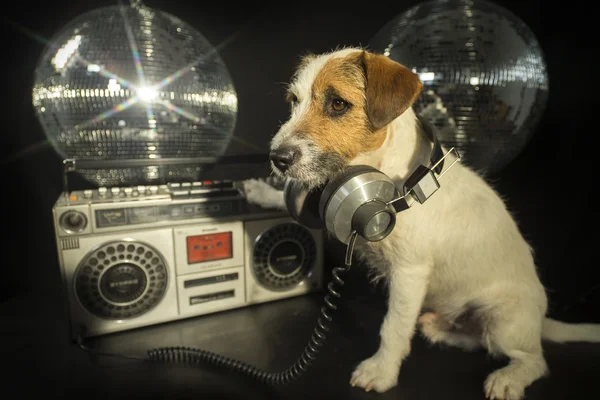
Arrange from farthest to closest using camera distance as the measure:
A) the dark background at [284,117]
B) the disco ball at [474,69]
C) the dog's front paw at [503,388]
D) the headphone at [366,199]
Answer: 1. the dark background at [284,117]
2. the disco ball at [474,69]
3. the dog's front paw at [503,388]
4. the headphone at [366,199]

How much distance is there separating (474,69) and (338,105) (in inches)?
20.2

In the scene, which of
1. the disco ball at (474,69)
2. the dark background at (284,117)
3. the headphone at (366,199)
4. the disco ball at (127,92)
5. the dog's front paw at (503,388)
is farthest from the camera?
the dark background at (284,117)

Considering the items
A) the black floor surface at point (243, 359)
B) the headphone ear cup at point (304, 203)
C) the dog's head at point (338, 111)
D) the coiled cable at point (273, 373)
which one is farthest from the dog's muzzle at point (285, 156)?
the black floor surface at point (243, 359)

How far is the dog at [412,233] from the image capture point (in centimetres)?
70

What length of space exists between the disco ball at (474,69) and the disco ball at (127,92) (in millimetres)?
588

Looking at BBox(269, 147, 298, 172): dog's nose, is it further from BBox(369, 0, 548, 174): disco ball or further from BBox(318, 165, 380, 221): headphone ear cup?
BBox(369, 0, 548, 174): disco ball

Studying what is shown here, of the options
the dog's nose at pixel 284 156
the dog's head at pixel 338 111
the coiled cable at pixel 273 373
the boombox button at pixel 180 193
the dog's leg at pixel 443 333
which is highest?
the dog's head at pixel 338 111

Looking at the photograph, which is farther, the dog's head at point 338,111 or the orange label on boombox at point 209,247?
the orange label on boombox at point 209,247

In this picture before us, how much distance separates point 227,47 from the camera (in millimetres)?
1325

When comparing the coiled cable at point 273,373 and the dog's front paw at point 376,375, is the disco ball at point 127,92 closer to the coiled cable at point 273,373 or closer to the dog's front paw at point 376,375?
the coiled cable at point 273,373

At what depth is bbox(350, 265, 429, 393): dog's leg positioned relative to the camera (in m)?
0.79

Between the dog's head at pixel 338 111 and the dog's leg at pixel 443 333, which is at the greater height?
the dog's head at pixel 338 111

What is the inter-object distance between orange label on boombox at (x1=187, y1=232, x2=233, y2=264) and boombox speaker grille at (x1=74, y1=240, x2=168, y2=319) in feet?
0.25

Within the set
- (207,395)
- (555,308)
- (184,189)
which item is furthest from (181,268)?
(555,308)
